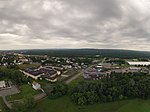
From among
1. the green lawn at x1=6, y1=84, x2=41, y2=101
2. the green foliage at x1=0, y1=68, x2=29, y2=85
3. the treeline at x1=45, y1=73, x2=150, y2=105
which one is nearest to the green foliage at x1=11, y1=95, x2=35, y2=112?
the treeline at x1=45, y1=73, x2=150, y2=105

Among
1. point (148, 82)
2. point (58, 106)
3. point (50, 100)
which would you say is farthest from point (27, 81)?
point (148, 82)

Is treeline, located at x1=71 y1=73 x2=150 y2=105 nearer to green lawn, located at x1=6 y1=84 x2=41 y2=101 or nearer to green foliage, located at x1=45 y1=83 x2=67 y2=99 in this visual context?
green foliage, located at x1=45 y1=83 x2=67 y2=99

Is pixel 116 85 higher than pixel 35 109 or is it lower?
higher

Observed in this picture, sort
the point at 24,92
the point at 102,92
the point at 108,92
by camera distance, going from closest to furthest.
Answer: the point at 108,92 → the point at 102,92 → the point at 24,92

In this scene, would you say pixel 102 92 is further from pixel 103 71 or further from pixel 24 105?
pixel 103 71

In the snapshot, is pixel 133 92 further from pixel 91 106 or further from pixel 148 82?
pixel 91 106

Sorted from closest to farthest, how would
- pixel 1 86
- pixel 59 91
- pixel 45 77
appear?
pixel 59 91 → pixel 1 86 → pixel 45 77

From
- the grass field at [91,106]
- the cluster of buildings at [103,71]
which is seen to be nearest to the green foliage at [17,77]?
the grass field at [91,106]

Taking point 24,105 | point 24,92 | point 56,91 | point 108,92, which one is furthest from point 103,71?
point 24,105
